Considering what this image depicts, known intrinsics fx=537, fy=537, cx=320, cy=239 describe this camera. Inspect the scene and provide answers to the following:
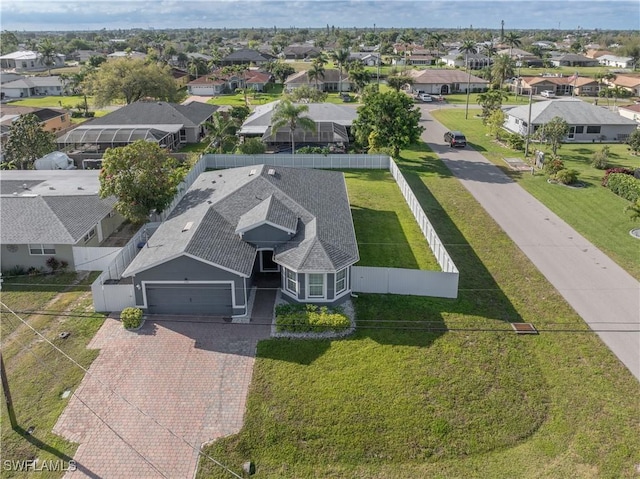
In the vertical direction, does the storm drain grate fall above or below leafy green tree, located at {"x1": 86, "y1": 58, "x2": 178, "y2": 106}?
below

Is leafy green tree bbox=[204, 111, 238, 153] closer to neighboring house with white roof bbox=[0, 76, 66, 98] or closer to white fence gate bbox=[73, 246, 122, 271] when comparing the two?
white fence gate bbox=[73, 246, 122, 271]

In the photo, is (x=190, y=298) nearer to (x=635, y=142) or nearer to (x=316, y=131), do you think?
(x=316, y=131)

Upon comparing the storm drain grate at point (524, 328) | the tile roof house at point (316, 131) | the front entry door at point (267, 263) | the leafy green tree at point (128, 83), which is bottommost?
the storm drain grate at point (524, 328)

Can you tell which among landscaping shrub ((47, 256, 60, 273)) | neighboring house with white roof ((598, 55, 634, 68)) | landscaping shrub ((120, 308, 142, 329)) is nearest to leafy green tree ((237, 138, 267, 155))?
landscaping shrub ((47, 256, 60, 273))

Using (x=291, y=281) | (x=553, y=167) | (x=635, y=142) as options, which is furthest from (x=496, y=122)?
(x=291, y=281)

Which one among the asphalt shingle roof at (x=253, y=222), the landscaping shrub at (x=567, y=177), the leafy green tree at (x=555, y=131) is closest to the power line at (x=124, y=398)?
the asphalt shingle roof at (x=253, y=222)

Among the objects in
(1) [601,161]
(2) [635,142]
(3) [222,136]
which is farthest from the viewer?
(3) [222,136]

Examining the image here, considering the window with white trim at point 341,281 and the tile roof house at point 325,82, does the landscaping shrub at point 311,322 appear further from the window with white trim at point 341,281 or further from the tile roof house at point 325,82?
the tile roof house at point 325,82
